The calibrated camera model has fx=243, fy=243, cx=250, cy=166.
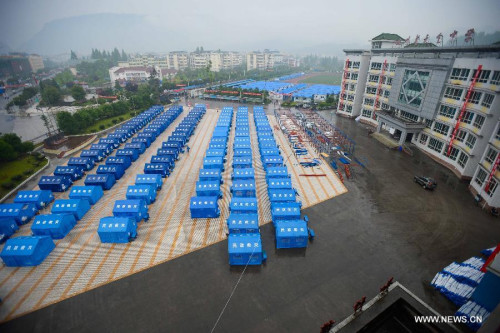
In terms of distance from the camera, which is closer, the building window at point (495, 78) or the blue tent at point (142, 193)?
the blue tent at point (142, 193)

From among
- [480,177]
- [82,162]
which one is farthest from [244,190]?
[480,177]

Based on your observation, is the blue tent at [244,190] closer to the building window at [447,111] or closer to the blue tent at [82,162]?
the blue tent at [82,162]

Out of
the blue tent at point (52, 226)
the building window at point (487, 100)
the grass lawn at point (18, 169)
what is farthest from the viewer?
the grass lawn at point (18, 169)

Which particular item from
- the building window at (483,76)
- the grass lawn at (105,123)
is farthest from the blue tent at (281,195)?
the grass lawn at (105,123)

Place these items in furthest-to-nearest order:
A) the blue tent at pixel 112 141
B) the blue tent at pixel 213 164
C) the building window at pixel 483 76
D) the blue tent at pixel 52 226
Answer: the blue tent at pixel 112 141
the blue tent at pixel 213 164
the building window at pixel 483 76
the blue tent at pixel 52 226

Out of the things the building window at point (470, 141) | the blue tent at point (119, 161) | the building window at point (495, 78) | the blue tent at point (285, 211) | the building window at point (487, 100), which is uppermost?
the building window at point (495, 78)

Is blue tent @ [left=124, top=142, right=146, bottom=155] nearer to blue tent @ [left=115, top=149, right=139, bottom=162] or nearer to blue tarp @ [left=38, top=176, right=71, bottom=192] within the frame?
blue tent @ [left=115, top=149, right=139, bottom=162]

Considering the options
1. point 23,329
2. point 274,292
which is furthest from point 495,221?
point 23,329

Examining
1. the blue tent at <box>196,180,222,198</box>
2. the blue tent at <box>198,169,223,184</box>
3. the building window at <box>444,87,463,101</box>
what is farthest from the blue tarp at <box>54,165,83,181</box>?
the building window at <box>444,87,463,101</box>
